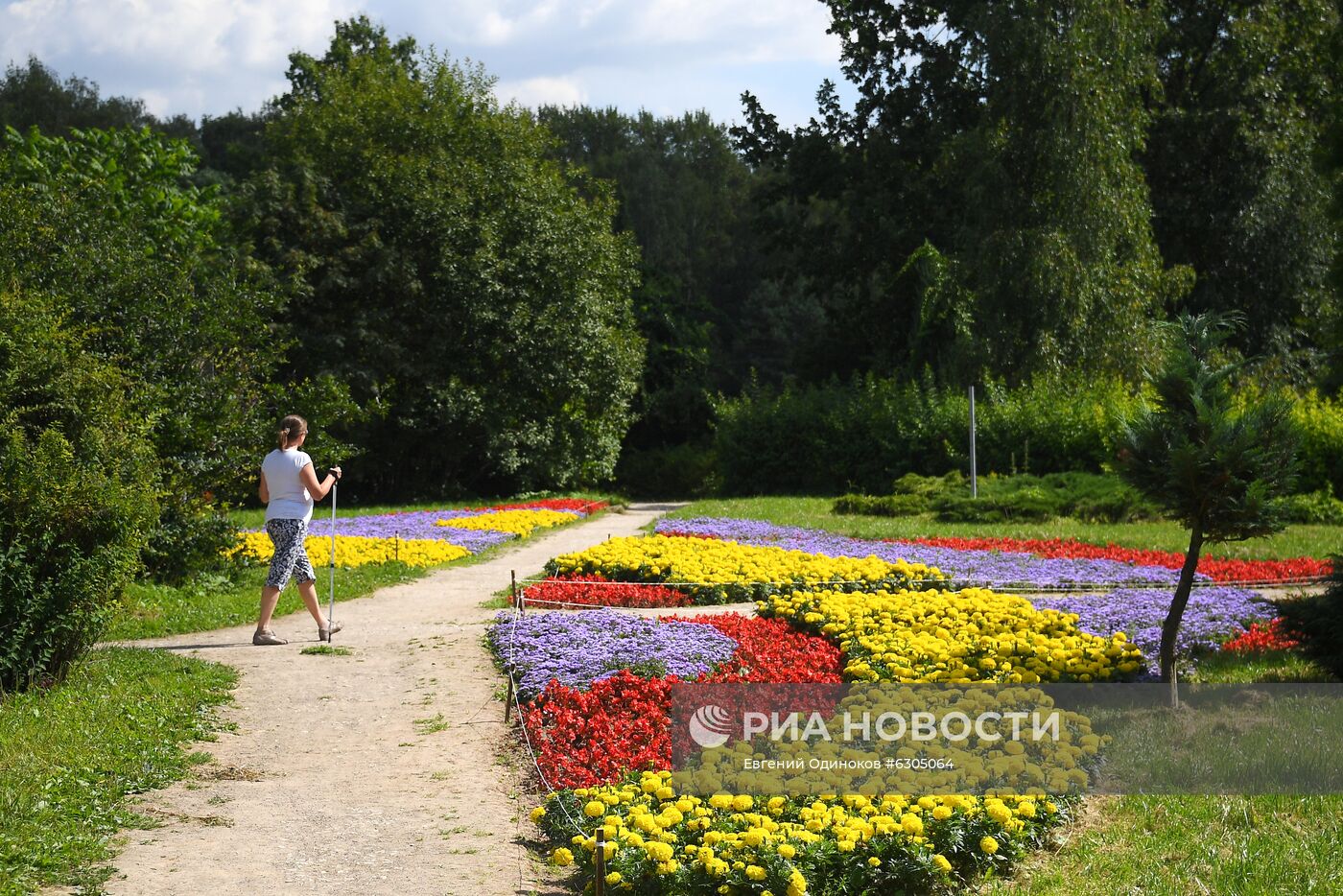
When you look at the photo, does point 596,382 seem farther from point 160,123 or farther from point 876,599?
point 160,123

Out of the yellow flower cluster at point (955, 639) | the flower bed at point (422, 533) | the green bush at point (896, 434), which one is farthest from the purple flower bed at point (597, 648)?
the green bush at point (896, 434)

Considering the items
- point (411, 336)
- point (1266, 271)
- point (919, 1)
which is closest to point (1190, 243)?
point (1266, 271)

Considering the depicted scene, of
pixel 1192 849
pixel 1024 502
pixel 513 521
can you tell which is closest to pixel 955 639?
pixel 1192 849

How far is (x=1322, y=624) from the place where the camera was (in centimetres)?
726

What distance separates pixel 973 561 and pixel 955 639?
5.64 m

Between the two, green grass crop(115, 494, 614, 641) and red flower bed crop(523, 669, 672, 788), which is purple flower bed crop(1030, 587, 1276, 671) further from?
green grass crop(115, 494, 614, 641)

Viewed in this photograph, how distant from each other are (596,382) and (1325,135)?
23.2 meters

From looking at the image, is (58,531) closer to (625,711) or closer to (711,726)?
(625,711)

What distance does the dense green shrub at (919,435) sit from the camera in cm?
2245

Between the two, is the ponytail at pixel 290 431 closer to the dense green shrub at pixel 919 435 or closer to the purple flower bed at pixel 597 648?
the purple flower bed at pixel 597 648

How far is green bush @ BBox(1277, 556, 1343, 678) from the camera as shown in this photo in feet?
23.6

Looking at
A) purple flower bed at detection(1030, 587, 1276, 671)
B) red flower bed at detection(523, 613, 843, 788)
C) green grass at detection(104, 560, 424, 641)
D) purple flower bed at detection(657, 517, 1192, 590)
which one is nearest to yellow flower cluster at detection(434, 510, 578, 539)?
purple flower bed at detection(657, 517, 1192, 590)

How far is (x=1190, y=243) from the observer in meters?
32.1

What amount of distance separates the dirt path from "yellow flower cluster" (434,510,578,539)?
926cm
